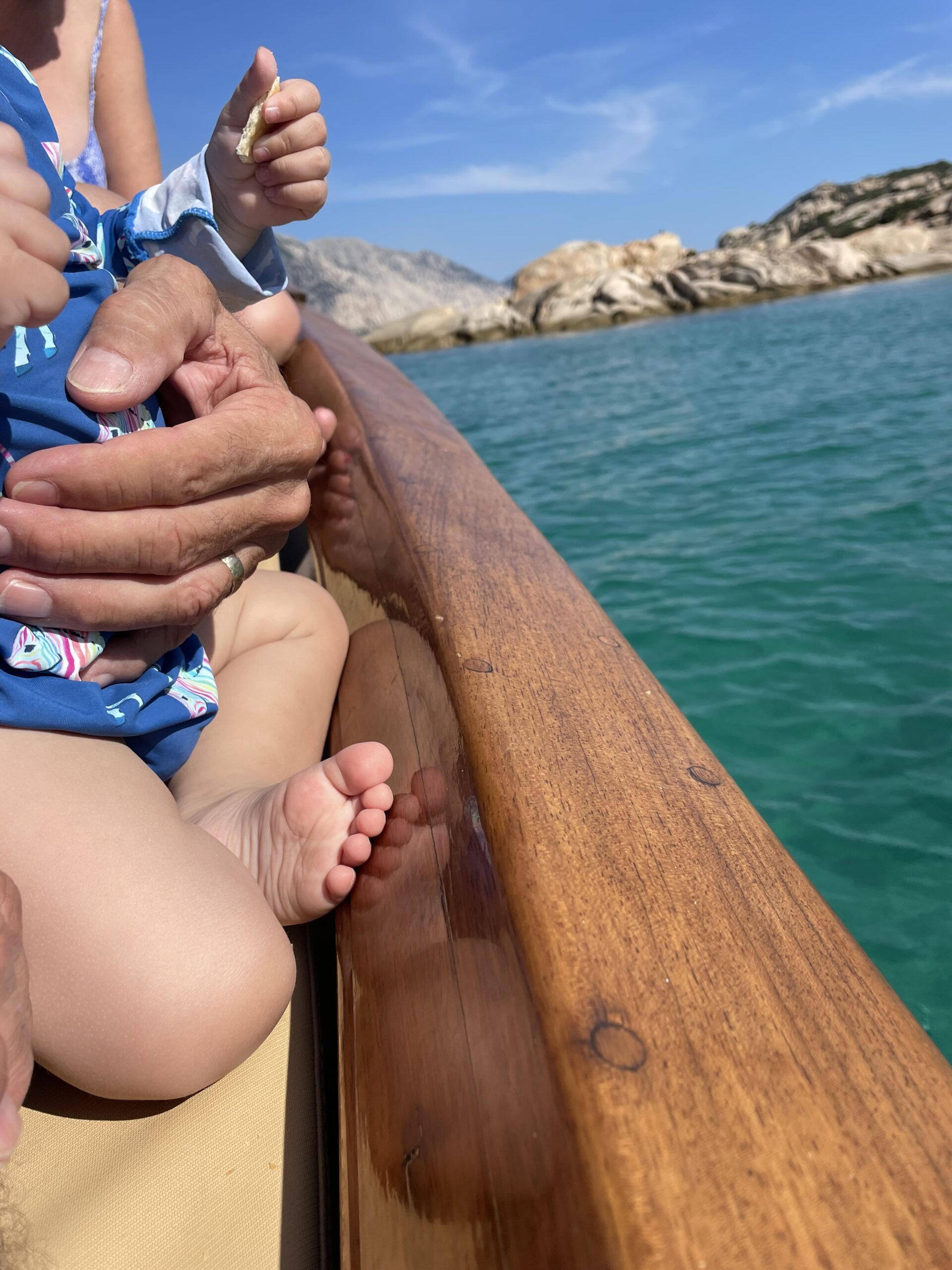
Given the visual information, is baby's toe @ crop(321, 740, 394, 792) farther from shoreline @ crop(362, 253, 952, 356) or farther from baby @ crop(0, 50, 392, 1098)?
shoreline @ crop(362, 253, 952, 356)

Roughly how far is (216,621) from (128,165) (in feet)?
3.51

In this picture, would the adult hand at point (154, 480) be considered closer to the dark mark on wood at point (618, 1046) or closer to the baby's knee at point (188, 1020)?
the baby's knee at point (188, 1020)

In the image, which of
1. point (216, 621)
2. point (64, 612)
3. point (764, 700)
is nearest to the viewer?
point (64, 612)

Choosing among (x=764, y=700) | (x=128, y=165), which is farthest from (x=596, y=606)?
(x=128, y=165)

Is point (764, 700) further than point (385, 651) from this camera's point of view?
Yes

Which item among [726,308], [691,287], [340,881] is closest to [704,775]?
[340,881]

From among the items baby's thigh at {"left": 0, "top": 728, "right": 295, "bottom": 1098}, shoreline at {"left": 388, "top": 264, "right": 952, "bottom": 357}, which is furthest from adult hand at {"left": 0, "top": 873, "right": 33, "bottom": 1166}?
shoreline at {"left": 388, "top": 264, "right": 952, "bottom": 357}

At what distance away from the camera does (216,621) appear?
1.12 metres

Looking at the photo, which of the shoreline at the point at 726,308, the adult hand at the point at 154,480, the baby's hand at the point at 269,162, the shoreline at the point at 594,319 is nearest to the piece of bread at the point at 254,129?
the baby's hand at the point at 269,162

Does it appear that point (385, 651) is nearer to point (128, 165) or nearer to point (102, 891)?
point (102, 891)

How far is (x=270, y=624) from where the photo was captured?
1.13 meters

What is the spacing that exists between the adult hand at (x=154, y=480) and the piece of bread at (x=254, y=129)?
165 mm

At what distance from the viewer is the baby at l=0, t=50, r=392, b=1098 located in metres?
0.65

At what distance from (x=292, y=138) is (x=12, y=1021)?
2.89 ft
